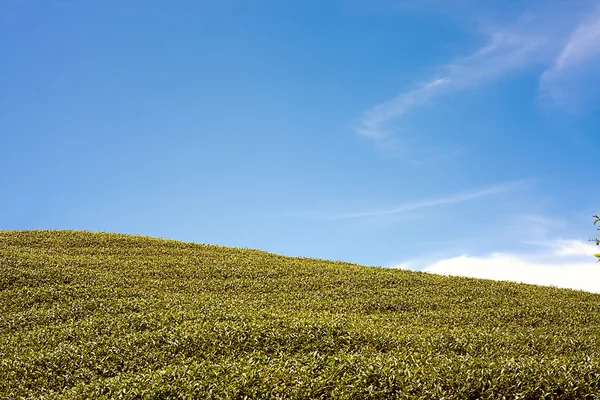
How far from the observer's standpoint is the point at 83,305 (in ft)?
68.8

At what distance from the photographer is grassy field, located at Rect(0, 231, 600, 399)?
43.4 feet

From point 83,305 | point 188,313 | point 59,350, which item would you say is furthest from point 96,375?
point 83,305

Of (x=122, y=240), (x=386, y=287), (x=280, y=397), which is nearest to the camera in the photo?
(x=280, y=397)

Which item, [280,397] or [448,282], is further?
[448,282]

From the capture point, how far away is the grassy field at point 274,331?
13.2 meters

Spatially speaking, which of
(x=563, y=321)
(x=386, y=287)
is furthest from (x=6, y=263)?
(x=563, y=321)

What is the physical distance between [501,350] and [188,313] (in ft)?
35.9

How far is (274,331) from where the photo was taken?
1667 cm

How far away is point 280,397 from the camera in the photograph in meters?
12.4

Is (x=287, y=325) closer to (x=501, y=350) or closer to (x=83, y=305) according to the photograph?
(x=501, y=350)

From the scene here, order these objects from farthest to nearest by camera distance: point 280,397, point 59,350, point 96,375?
point 59,350 → point 96,375 → point 280,397

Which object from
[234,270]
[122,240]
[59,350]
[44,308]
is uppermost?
[122,240]

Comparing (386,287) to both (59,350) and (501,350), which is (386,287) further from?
(59,350)

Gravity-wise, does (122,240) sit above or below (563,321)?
→ above
